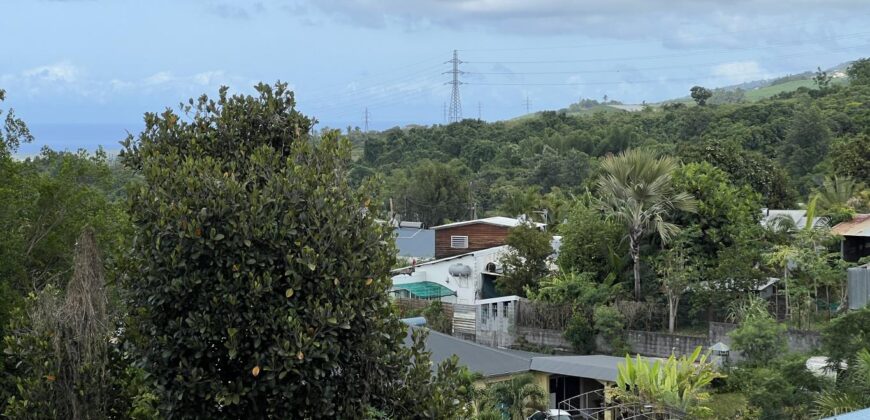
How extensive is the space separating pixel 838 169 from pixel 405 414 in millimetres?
29980

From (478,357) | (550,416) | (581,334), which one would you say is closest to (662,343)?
(581,334)

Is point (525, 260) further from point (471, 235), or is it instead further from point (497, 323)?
point (471, 235)

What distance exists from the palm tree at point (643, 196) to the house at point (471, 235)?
7085 millimetres

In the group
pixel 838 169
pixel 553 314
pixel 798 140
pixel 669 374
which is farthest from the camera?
pixel 798 140

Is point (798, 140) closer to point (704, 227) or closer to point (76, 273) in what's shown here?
point (704, 227)

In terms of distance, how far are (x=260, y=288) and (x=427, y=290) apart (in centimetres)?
2093

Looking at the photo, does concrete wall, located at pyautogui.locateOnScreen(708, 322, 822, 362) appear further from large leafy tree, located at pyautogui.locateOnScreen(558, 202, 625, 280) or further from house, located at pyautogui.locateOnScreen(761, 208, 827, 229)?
house, located at pyautogui.locateOnScreen(761, 208, 827, 229)

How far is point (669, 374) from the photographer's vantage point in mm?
15359

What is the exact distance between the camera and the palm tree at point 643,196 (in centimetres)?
2314

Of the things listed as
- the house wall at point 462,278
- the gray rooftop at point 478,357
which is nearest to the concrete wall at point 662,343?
the gray rooftop at point 478,357

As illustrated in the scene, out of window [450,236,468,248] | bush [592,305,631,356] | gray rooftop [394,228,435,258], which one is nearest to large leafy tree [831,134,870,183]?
window [450,236,468,248]

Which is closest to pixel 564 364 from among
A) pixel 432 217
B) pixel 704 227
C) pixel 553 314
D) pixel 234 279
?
pixel 553 314

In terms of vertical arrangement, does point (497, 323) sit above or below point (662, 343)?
above

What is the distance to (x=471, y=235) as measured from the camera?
31078mm
